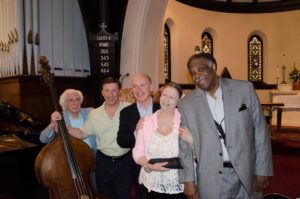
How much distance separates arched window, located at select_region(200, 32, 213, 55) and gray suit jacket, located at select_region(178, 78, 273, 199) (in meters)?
9.51

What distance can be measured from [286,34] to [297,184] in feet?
27.6

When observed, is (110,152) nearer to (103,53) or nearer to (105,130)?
(105,130)

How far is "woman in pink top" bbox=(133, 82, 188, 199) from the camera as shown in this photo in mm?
2240

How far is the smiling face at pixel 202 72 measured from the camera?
211 centimetres

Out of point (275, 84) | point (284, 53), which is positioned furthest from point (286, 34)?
point (275, 84)

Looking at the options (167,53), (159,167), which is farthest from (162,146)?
(167,53)

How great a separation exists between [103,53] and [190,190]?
367 cm

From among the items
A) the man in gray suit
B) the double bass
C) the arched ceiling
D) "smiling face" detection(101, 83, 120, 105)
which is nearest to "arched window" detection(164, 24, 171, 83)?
the arched ceiling

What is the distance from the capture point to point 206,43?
1164 cm

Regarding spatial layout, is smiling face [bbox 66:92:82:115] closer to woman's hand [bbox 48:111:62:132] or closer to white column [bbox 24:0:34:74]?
woman's hand [bbox 48:111:62:132]

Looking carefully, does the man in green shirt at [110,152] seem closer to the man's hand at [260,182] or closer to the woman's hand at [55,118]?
the woman's hand at [55,118]

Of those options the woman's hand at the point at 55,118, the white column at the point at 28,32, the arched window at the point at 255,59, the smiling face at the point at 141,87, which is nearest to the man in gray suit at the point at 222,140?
the smiling face at the point at 141,87

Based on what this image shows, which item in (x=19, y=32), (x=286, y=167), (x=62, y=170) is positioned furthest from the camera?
(x=286, y=167)

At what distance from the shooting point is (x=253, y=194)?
Result: 7.22ft
